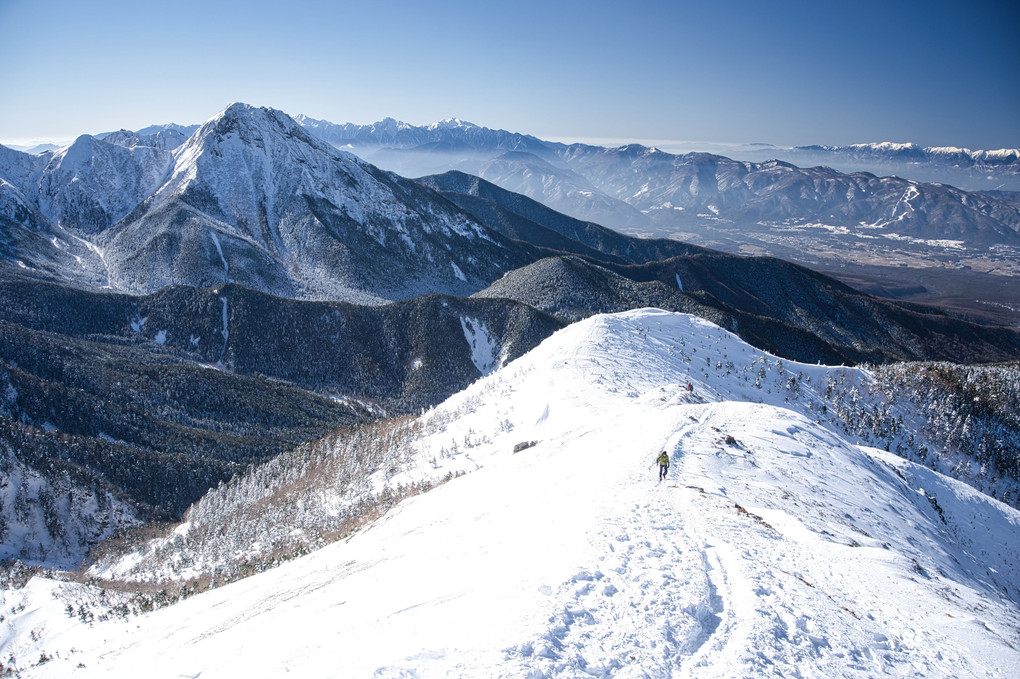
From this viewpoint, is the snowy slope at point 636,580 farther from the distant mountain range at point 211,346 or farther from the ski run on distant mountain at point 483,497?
the distant mountain range at point 211,346

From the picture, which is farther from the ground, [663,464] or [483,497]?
[663,464]

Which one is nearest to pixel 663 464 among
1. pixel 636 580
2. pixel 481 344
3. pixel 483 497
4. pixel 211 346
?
pixel 636 580

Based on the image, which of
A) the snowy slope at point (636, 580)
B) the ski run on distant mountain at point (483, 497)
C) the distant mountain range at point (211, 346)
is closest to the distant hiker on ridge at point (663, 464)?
the ski run on distant mountain at point (483, 497)

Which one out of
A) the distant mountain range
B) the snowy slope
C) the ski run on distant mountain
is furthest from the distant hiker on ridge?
the distant mountain range

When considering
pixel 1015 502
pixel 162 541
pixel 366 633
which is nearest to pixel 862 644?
pixel 366 633

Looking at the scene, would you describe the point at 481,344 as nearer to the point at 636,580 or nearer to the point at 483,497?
the point at 483,497

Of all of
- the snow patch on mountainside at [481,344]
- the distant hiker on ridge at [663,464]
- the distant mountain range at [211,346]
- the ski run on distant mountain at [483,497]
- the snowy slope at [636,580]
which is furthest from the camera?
the snow patch on mountainside at [481,344]

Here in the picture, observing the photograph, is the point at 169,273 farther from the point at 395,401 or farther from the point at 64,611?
the point at 64,611

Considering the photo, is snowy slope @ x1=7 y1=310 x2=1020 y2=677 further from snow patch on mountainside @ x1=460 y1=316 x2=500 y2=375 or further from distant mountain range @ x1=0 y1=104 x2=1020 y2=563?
snow patch on mountainside @ x1=460 y1=316 x2=500 y2=375
